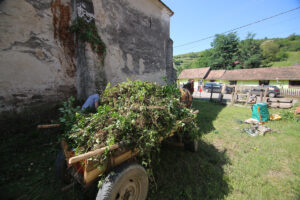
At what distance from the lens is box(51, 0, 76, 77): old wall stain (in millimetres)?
4246

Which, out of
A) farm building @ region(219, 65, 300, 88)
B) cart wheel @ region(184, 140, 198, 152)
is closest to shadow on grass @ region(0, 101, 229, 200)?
cart wheel @ region(184, 140, 198, 152)

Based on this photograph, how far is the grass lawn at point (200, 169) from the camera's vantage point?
215cm

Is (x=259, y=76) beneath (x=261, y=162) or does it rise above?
above

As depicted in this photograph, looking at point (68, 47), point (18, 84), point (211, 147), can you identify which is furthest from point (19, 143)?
point (211, 147)

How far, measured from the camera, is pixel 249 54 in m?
31.1

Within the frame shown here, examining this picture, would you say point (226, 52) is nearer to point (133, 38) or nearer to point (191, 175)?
point (133, 38)

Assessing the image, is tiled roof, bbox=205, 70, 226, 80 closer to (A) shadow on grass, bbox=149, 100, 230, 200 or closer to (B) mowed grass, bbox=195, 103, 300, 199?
(B) mowed grass, bbox=195, 103, 300, 199

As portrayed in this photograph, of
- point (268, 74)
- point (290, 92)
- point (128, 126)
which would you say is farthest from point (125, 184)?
point (268, 74)

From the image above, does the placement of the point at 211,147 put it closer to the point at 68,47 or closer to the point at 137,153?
the point at 137,153

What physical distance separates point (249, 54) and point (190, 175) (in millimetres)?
40587

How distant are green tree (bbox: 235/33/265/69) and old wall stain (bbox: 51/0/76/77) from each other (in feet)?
120

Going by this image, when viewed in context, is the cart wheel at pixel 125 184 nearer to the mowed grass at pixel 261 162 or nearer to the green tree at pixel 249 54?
the mowed grass at pixel 261 162

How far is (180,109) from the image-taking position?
2566 millimetres

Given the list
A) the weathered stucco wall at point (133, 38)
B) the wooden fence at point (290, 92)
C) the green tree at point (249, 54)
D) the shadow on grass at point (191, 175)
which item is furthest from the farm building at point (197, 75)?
the shadow on grass at point (191, 175)
